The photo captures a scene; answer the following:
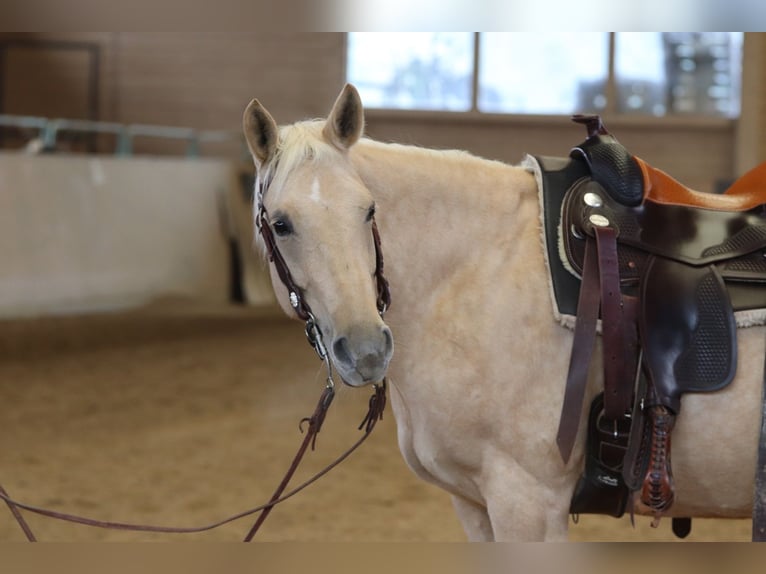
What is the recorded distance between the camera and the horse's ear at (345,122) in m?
1.54

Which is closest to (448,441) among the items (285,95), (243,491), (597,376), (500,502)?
(500,502)

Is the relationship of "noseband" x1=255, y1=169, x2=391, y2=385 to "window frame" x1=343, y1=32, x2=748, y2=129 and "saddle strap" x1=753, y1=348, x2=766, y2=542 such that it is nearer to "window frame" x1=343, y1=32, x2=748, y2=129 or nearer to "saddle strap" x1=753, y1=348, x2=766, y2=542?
"saddle strap" x1=753, y1=348, x2=766, y2=542

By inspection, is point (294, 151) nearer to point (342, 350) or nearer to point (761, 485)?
point (342, 350)

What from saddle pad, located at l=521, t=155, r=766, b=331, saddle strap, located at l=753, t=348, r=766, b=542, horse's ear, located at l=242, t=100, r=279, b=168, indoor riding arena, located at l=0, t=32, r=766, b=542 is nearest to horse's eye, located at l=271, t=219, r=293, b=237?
horse's ear, located at l=242, t=100, r=279, b=168

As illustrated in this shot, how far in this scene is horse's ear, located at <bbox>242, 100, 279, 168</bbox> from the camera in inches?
59.6

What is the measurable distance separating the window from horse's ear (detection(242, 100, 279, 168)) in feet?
28.1

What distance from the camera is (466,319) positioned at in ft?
5.42

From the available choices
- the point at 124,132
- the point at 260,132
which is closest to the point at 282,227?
the point at 260,132

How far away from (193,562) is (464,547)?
23cm

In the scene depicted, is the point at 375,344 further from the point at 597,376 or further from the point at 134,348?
the point at 134,348

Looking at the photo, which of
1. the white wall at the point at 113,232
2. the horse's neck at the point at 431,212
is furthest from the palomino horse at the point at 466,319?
the white wall at the point at 113,232

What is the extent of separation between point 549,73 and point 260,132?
8.89 m

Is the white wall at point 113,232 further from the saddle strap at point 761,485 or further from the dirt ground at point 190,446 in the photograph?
the saddle strap at point 761,485

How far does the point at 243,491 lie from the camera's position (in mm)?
3646
